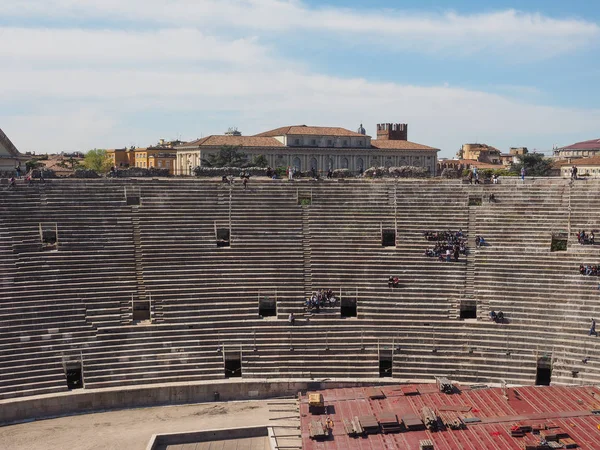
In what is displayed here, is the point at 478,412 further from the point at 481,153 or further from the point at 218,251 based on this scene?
the point at 481,153

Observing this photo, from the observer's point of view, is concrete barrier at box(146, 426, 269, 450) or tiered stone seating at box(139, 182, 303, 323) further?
tiered stone seating at box(139, 182, 303, 323)

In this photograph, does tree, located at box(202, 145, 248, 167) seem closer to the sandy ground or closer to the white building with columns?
the white building with columns

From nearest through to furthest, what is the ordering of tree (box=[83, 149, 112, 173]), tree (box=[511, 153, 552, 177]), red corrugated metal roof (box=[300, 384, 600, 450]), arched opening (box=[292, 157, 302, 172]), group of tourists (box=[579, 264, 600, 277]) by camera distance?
red corrugated metal roof (box=[300, 384, 600, 450]) → group of tourists (box=[579, 264, 600, 277]) → tree (box=[511, 153, 552, 177]) → arched opening (box=[292, 157, 302, 172]) → tree (box=[83, 149, 112, 173])

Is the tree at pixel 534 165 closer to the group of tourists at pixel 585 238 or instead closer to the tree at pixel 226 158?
the tree at pixel 226 158

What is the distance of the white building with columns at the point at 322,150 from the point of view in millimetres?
71812

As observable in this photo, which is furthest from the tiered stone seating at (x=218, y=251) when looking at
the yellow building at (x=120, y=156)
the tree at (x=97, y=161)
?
the yellow building at (x=120, y=156)

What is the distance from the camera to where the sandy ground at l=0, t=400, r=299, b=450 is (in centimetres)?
2275

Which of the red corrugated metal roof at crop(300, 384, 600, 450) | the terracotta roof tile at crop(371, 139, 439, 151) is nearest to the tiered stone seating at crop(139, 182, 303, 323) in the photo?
the red corrugated metal roof at crop(300, 384, 600, 450)

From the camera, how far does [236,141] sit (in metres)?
70.2

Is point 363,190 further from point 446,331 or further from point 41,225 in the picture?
point 41,225

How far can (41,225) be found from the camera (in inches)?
1215

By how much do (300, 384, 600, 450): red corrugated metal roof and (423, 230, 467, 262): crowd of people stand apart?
7052 millimetres

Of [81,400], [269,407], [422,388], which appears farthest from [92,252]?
[422,388]

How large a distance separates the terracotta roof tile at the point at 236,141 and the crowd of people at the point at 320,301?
4080cm
